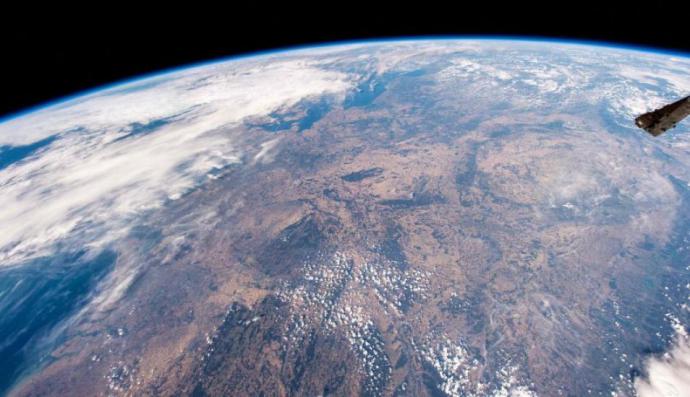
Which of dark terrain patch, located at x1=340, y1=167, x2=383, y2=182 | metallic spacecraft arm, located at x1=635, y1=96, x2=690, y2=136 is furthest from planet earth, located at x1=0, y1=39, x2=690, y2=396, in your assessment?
metallic spacecraft arm, located at x1=635, y1=96, x2=690, y2=136

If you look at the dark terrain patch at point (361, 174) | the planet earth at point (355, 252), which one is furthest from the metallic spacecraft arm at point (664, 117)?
the dark terrain patch at point (361, 174)

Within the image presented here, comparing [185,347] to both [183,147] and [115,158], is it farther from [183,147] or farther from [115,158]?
[115,158]

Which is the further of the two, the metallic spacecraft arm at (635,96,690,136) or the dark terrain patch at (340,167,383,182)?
the dark terrain patch at (340,167,383,182)

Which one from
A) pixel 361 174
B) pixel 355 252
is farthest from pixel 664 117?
pixel 361 174

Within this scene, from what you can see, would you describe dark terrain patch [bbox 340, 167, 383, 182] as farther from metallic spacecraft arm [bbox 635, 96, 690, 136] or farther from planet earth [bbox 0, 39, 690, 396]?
metallic spacecraft arm [bbox 635, 96, 690, 136]

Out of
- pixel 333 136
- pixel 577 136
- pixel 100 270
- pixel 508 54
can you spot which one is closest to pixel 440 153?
pixel 333 136

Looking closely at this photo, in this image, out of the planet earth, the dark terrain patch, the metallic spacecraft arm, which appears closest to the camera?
the metallic spacecraft arm
